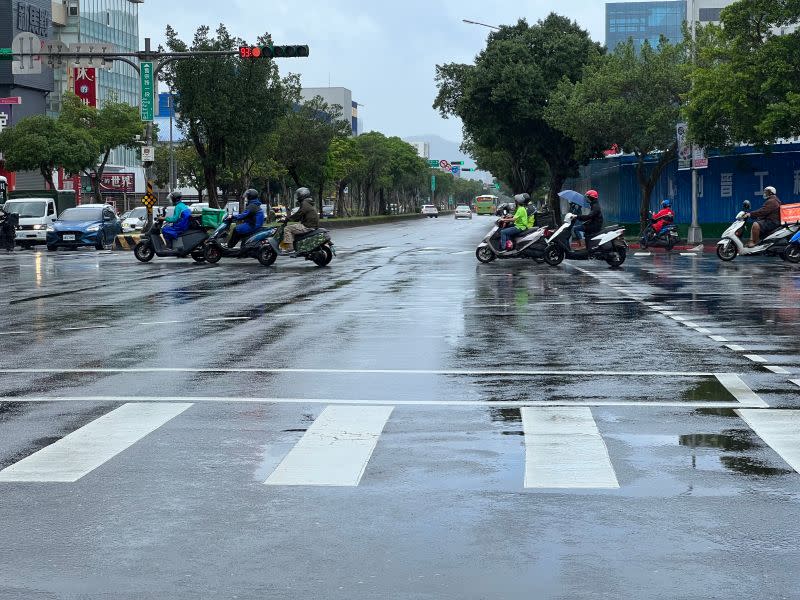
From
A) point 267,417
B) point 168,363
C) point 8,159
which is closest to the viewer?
point 267,417

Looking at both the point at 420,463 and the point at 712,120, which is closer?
the point at 420,463

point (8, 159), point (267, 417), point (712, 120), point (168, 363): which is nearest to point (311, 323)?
point (168, 363)

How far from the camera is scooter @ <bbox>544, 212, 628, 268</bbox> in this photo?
31344mm

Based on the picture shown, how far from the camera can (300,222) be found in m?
31.5

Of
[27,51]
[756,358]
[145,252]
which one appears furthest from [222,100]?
[756,358]

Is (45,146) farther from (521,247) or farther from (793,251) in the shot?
(793,251)

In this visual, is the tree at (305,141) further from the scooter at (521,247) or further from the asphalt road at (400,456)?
the asphalt road at (400,456)

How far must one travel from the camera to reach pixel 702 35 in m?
50.7

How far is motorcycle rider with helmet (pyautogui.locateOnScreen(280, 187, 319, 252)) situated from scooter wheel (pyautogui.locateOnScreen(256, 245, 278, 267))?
1.19ft

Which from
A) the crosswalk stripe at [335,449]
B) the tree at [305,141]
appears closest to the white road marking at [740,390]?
the crosswalk stripe at [335,449]

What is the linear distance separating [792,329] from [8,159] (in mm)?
72008

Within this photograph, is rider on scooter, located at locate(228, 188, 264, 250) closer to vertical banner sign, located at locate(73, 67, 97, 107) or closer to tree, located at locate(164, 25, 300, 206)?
tree, located at locate(164, 25, 300, 206)

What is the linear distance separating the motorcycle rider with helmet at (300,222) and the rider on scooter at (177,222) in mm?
3441

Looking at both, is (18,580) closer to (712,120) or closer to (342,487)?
(342,487)
